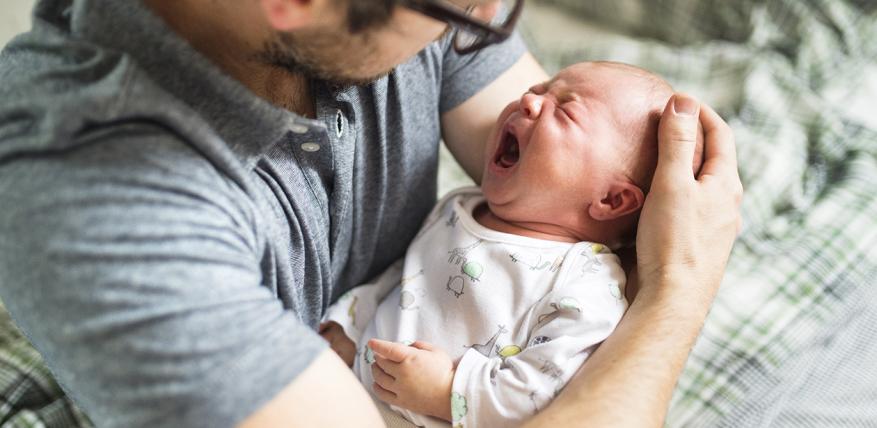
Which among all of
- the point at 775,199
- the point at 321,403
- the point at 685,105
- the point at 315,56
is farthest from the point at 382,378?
the point at 775,199

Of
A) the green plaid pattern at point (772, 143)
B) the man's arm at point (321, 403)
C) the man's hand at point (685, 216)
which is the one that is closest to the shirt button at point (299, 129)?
the man's arm at point (321, 403)

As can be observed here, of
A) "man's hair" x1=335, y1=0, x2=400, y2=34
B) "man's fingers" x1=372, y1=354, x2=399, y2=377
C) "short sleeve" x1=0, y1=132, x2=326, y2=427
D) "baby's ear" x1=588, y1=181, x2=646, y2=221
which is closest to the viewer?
"short sleeve" x1=0, y1=132, x2=326, y2=427

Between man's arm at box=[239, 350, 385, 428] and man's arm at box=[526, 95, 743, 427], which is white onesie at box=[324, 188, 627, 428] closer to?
man's arm at box=[526, 95, 743, 427]

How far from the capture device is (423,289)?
1.16 m

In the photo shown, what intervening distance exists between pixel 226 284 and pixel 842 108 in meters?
1.62

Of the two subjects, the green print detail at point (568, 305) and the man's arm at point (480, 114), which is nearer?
the green print detail at point (568, 305)

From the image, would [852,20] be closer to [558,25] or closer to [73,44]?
[558,25]

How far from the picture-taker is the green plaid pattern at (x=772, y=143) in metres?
1.37

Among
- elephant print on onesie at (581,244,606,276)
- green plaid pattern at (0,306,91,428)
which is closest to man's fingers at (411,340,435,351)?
elephant print on onesie at (581,244,606,276)

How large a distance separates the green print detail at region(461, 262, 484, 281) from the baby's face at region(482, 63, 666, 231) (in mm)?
113

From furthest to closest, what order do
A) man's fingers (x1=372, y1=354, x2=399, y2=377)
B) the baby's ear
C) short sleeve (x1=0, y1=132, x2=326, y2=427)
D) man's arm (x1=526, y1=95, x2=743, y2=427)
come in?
the baby's ear < man's fingers (x1=372, y1=354, x2=399, y2=377) < man's arm (x1=526, y1=95, x2=743, y2=427) < short sleeve (x1=0, y1=132, x2=326, y2=427)

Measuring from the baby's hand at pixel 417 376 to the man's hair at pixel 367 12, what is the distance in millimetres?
442

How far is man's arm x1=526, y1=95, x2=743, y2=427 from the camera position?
917 mm

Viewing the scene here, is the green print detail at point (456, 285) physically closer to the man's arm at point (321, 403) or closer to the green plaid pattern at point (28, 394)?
the man's arm at point (321, 403)
